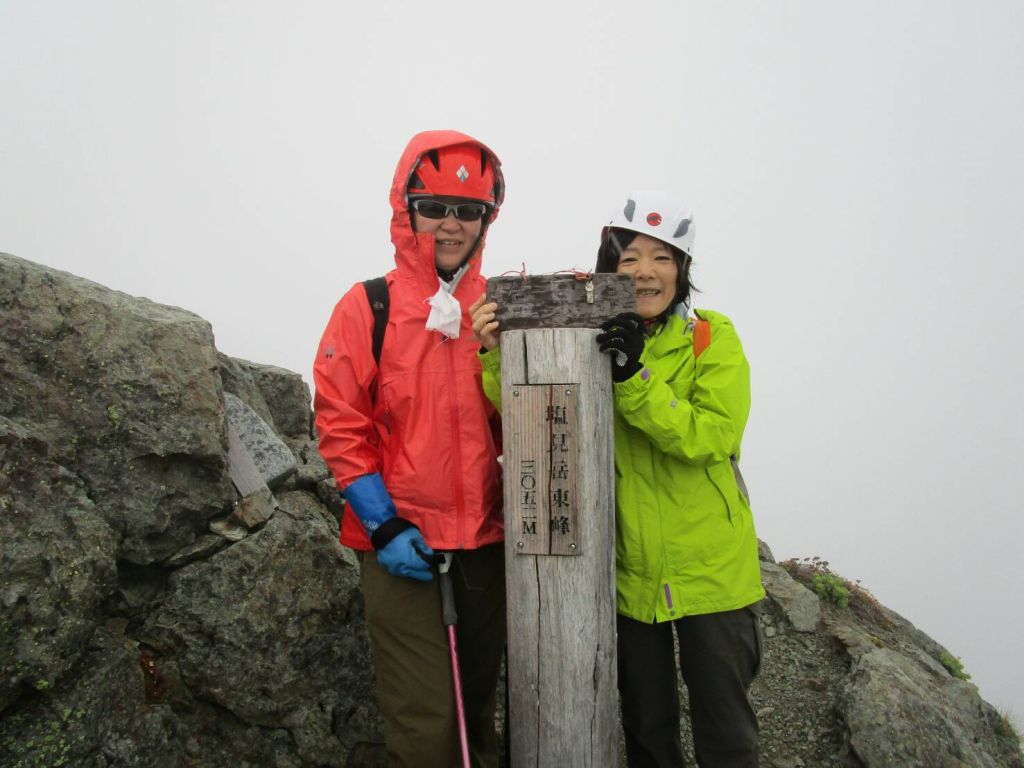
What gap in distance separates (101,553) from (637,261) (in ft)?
12.2

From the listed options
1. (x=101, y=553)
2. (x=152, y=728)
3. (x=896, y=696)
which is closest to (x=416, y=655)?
(x=152, y=728)

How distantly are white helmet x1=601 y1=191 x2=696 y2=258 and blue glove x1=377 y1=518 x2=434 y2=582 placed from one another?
7.38 ft

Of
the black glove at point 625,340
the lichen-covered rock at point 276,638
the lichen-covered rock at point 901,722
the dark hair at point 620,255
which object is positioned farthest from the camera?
the lichen-covered rock at point 901,722

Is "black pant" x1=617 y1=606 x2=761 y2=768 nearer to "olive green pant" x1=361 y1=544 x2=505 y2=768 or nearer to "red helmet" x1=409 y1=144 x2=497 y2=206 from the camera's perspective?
"olive green pant" x1=361 y1=544 x2=505 y2=768

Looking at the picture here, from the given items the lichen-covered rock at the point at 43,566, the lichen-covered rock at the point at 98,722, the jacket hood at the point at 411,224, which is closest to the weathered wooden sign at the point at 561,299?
the jacket hood at the point at 411,224

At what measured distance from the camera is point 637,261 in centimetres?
403

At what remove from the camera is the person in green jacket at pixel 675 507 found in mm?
3586

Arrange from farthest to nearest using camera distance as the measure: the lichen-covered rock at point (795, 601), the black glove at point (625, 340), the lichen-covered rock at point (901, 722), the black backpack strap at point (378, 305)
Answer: the lichen-covered rock at point (795, 601), the lichen-covered rock at point (901, 722), the black backpack strap at point (378, 305), the black glove at point (625, 340)

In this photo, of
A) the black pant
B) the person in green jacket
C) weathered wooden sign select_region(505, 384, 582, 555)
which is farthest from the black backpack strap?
the black pant

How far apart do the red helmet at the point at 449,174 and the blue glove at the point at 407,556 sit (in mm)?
2099

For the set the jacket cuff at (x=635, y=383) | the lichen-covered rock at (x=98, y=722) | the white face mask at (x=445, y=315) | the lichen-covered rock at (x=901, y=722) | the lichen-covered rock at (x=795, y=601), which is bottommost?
the lichen-covered rock at (x=901, y=722)

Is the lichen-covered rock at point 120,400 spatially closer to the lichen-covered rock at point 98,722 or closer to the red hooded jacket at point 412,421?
the lichen-covered rock at point 98,722

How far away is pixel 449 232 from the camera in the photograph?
4215 mm

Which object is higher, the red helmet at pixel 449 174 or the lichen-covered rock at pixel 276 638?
the red helmet at pixel 449 174
